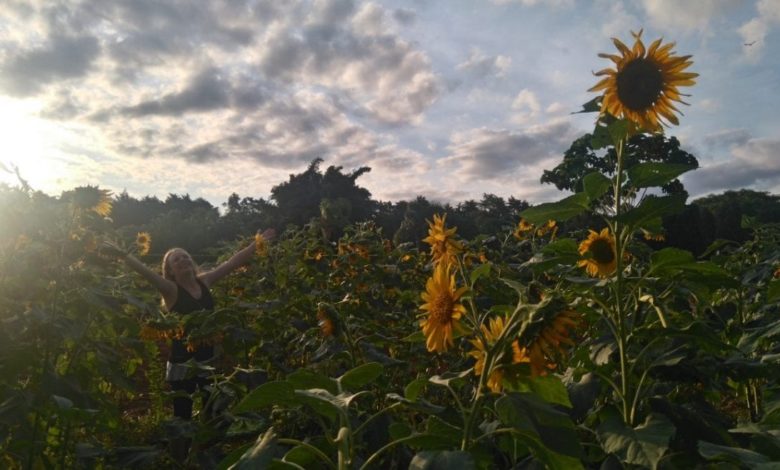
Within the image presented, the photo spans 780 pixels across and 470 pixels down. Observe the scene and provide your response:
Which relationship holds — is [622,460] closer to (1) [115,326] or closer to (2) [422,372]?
(2) [422,372]

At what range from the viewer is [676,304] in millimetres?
2867

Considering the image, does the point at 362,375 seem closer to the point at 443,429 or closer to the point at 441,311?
the point at 443,429

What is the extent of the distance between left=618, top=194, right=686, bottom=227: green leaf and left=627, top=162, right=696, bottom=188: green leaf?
86mm

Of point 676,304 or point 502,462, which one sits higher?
point 676,304

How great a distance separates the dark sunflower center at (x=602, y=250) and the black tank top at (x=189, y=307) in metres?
3.32

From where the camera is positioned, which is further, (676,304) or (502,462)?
(676,304)

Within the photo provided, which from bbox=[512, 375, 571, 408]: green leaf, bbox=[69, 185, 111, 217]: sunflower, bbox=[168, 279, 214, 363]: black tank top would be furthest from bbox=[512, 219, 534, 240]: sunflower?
bbox=[512, 375, 571, 408]: green leaf

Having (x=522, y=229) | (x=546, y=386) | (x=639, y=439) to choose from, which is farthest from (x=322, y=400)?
(x=522, y=229)

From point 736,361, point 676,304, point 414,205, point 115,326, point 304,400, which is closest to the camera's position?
point 304,400

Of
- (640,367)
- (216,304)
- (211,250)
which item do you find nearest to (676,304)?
→ (640,367)

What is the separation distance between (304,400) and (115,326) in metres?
2.40

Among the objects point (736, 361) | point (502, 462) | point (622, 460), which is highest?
point (736, 361)

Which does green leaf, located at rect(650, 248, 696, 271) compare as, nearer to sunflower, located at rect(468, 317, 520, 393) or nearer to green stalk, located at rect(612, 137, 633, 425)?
green stalk, located at rect(612, 137, 633, 425)

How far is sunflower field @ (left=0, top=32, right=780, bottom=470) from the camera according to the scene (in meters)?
1.16
